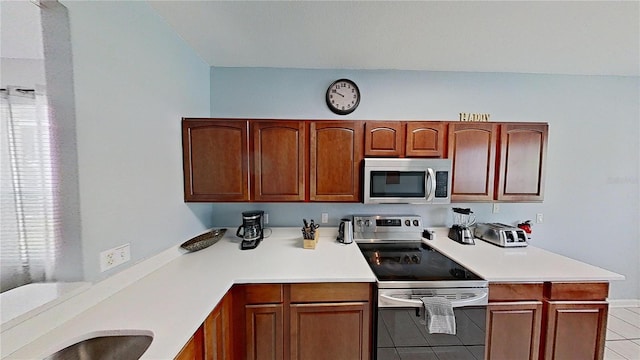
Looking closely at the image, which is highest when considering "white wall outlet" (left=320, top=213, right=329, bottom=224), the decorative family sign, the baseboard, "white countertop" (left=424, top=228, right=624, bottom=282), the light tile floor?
the decorative family sign

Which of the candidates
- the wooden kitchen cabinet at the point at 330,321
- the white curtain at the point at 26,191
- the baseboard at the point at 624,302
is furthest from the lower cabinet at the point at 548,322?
the white curtain at the point at 26,191

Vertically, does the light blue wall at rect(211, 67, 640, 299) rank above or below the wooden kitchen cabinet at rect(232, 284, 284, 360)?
above

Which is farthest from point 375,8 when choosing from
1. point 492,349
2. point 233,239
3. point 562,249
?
point 562,249

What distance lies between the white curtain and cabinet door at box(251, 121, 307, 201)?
1.20 m

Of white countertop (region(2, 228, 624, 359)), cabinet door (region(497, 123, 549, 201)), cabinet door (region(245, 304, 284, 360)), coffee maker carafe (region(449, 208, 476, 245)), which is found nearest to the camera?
white countertop (region(2, 228, 624, 359))

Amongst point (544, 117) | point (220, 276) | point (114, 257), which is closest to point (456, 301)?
point (220, 276)

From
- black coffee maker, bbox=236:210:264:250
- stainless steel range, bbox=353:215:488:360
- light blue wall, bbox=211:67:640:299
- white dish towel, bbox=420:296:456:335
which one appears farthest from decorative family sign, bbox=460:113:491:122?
black coffee maker, bbox=236:210:264:250

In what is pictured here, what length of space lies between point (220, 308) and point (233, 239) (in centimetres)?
98

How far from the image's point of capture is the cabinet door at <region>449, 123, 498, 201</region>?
210 centimetres

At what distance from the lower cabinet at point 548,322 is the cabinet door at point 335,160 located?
51.2 inches

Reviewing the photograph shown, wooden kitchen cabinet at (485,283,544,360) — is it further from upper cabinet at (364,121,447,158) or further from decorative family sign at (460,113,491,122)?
decorative family sign at (460,113,491,122)

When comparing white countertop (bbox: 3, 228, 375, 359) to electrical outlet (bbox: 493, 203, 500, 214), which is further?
electrical outlet (bbox: 493, 203, 500, 214)

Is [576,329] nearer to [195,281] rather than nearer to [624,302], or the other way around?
[624,302]

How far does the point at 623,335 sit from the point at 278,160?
148 inches
